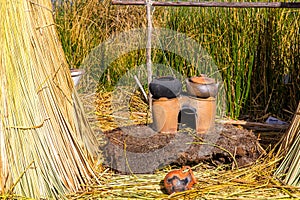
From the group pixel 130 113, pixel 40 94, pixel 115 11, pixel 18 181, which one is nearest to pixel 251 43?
pixel 130 113

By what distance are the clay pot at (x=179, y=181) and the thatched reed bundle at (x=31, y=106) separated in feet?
1.73

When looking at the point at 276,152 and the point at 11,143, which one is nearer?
the point at 11,143

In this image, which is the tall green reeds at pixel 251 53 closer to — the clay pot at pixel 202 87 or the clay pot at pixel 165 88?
the clay pot at pixel 202 87

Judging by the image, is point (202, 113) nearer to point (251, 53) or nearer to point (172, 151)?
point (172, 151)

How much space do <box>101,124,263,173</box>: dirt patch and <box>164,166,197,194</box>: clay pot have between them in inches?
9.9

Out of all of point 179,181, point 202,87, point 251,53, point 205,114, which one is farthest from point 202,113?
point 251,53

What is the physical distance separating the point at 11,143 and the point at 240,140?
1364 millimetres

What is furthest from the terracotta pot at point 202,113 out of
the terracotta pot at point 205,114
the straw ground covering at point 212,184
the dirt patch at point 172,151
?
the straw ground covering at point 212,184

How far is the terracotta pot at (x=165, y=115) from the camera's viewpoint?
2.74 meters

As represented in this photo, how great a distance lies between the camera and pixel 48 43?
2.09m

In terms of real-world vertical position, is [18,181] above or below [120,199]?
above

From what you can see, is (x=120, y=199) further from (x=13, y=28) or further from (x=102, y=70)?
(x=102, y=70)

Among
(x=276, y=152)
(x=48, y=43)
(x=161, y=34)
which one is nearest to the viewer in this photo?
(x=48, y=43)

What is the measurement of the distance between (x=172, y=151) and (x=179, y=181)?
1.05ft
